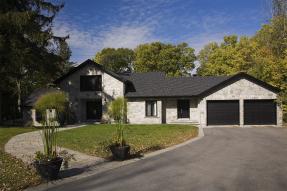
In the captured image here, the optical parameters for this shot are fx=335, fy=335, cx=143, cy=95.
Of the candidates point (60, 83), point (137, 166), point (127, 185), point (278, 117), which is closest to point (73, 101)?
point (60, 83)

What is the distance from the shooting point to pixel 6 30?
98.5 feet

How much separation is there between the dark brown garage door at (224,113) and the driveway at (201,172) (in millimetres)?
15123

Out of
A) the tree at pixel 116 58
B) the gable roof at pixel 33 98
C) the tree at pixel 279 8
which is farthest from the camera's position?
the tree at pixel 116 58

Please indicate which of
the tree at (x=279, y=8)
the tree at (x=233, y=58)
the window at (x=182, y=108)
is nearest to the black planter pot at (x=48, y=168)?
the window at (x=182, y=108)

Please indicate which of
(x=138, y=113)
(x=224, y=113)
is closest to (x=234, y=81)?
(x=224, y=113)

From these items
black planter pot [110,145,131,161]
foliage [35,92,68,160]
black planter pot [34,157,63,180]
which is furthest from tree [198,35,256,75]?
black planter pot [34,157,63,180]

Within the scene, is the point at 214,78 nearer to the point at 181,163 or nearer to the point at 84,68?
the point at 84,68

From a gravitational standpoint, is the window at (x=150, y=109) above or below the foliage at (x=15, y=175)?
above

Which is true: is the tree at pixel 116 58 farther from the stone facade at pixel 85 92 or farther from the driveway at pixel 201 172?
the driveway at pixel 201 172

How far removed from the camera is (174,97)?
33.2 m

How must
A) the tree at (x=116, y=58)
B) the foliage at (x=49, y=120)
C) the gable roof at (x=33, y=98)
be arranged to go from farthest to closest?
the tree at (x=116, y=58) < the gable roof at (x=33, y=98) < the foliage at (x=49, y=120)

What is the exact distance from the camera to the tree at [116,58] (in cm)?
7772

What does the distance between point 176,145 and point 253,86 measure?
51.4ft

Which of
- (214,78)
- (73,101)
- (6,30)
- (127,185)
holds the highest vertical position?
(6,30)
